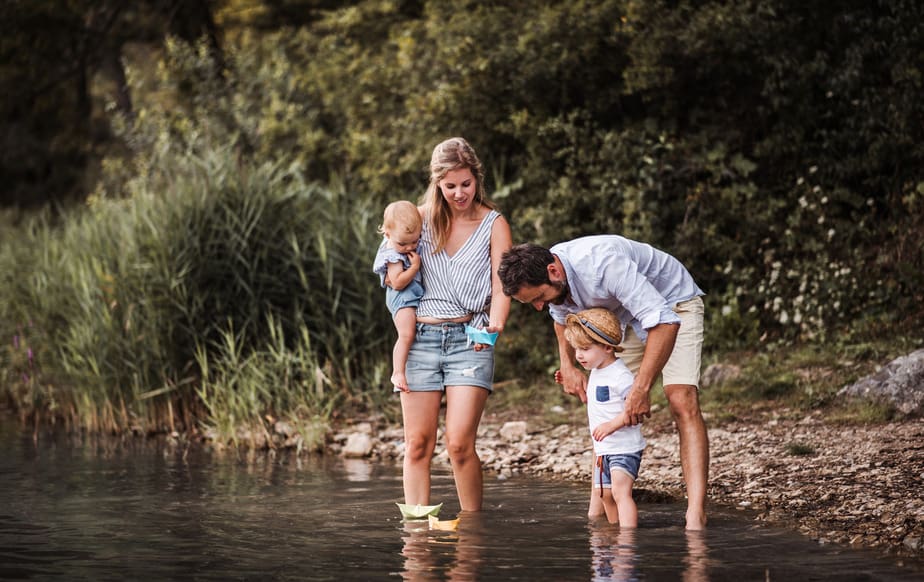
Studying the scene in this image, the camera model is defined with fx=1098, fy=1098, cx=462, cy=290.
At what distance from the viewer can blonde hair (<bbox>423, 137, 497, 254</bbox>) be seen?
5.54m

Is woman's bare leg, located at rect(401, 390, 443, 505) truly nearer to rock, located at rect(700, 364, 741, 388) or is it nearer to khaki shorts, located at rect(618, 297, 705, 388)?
khaki shorts, located at rect(618, 297, 705, 388)

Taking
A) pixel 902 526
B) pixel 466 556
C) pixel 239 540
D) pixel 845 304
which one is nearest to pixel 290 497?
pixel 239 540

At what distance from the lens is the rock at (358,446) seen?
932 cm

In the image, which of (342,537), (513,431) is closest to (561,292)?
(342,537)

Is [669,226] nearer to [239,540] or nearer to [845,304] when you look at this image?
[845,304]

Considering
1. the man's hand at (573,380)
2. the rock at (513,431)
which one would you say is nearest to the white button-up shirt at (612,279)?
the man's hand at (573,380)

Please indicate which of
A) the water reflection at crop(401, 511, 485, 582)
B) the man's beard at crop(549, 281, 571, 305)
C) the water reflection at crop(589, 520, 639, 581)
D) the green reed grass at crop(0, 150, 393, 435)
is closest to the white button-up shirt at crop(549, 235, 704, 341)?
the man's beard at crop(549, 281, 571, 305)

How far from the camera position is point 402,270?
5.72 metres

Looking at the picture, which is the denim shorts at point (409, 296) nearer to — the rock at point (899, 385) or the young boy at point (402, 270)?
the young boy at point (402, 270)

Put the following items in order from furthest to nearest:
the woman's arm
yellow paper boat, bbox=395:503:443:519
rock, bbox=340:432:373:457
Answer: rock, bbox=340:432:373:457 → yellow paper boat, bbox=395:503:443:519 → the woman's arm

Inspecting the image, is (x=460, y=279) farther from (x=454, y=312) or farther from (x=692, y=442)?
(x=692, y=442)

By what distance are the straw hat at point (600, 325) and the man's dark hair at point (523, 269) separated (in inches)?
13.7

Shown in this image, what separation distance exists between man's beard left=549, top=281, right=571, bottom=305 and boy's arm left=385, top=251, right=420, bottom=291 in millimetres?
771

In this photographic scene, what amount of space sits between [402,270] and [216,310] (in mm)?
5284
